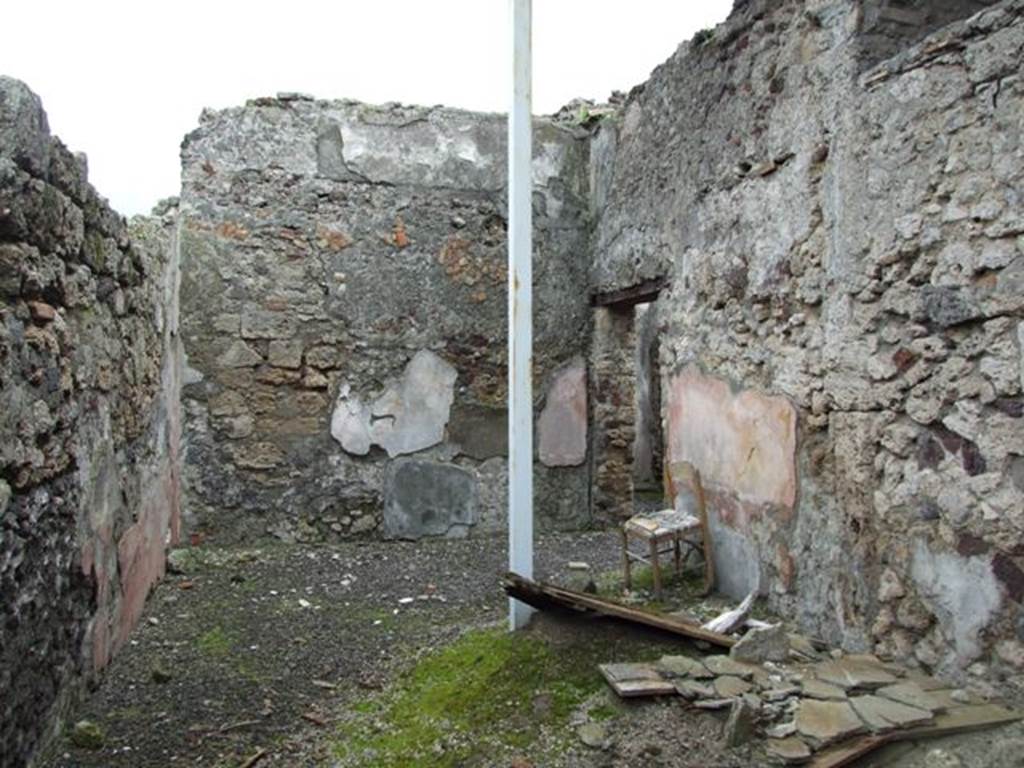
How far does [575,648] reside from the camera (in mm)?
2773

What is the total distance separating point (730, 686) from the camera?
90.6 inches

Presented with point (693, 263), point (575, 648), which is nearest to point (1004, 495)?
point (575, 648)

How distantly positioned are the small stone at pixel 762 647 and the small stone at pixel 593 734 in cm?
51

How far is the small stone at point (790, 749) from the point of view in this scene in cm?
195

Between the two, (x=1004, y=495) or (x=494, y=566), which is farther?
(x=494, y=566)

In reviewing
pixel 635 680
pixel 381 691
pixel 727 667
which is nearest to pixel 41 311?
pixel 381 691

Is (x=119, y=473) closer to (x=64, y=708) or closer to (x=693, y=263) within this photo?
(x=64, y=708)

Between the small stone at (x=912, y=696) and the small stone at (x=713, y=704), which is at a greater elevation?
the small stone at (x=912, y=696)

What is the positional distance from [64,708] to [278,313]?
296cm

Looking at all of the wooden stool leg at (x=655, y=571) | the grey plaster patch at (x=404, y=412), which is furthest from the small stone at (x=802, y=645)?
the grey plaster patch at (x=404, y=412)

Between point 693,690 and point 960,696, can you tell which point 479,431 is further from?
point 960,696

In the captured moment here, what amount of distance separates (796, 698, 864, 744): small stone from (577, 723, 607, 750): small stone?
496 millimetres

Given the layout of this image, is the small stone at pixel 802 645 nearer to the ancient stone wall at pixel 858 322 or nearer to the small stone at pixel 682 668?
the ancient stone wall at pixel 858 322

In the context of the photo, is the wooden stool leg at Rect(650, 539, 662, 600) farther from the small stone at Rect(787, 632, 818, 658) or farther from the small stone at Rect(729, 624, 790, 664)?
the small stone at Rect(729, 624, 790, 664)
